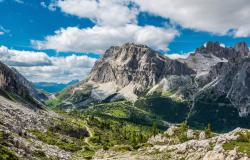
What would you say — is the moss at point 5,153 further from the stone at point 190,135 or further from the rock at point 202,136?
the stone at point 190,135

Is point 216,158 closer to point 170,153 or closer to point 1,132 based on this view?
point 170,153

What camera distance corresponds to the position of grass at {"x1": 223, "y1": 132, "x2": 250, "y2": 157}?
115 metres

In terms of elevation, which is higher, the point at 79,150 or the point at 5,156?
the point at 5,156

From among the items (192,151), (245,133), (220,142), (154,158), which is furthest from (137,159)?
(245,133)

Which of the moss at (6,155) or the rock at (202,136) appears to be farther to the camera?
the rock at (202,136)

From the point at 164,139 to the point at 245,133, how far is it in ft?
215

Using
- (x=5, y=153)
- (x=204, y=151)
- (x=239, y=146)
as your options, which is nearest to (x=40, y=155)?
(x=5, y=153)

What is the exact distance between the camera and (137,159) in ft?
447

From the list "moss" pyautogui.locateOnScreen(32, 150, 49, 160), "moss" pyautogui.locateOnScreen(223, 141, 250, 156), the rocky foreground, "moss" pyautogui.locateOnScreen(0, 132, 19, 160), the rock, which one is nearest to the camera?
"moss" pyautogui.locateOnScreen(0, 132, 19, 160)

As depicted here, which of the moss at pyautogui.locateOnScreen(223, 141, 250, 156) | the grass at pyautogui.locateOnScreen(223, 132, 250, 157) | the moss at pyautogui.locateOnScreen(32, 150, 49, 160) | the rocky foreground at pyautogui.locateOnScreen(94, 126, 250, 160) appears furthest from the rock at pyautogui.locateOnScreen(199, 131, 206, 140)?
the moss at pyautogui.locateOnScreen(32, 150, 49, 160)

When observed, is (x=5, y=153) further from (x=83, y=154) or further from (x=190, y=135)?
(x=190, y=135)

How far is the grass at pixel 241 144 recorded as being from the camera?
115m

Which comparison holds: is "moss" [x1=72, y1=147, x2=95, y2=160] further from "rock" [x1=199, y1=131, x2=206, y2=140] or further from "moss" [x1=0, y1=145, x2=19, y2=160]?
"moss" [x1=0, y1=145, x2=19, y2=160]

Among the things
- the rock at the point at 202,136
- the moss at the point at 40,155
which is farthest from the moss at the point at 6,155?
the rock at the point at 202,136
